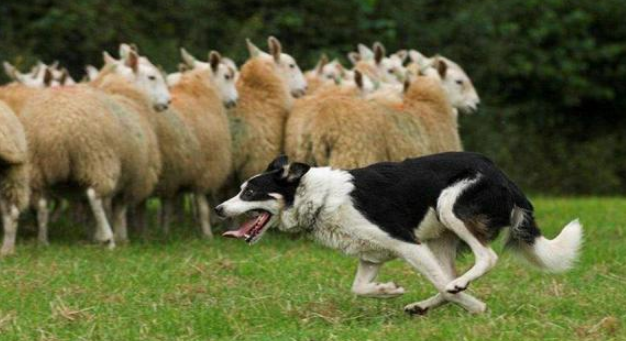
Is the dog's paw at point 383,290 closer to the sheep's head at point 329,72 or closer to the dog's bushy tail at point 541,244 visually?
the dog's bushy tail at point 541,244

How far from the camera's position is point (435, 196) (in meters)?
7.86

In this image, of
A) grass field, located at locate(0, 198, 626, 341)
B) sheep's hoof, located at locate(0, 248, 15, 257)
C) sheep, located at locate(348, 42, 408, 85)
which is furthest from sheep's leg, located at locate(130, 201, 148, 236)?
sheep, located at locate(348, 42, 408, 85)

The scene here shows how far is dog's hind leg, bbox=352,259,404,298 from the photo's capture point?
785 centimetres

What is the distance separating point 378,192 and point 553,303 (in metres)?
Answer: 1.27

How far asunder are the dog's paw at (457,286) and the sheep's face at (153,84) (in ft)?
19.9

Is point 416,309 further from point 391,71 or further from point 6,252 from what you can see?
point 391,71

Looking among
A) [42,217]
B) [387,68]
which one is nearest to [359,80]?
[387,68]

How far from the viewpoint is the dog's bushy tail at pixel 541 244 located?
796 cm

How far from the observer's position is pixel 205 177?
1343 cm

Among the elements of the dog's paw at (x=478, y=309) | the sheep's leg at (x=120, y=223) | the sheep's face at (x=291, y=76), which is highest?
the dog's paw at (x=478, y=309)

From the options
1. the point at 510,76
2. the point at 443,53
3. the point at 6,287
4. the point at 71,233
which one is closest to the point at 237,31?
the point at 443,53

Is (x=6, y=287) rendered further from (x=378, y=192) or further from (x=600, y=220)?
(x=600, y=220)

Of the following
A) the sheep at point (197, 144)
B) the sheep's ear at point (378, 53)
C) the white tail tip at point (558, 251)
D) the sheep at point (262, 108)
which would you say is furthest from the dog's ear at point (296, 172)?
the sheep's ear at point (378, 53)

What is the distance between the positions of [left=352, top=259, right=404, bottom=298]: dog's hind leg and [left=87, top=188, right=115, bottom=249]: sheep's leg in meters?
4.38
